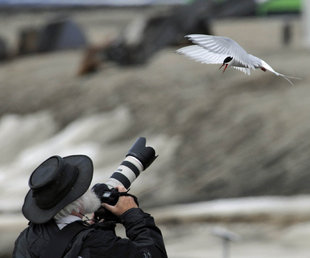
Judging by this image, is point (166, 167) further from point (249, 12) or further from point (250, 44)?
point (249, 12)

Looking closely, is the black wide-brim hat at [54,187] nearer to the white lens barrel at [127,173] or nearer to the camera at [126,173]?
the camera at [126,173]

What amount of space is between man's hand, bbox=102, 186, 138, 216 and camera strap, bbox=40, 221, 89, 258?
6.3 inches

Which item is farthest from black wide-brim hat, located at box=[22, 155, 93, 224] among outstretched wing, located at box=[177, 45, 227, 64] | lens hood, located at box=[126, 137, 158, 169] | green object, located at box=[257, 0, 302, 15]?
green object, located at box=[257, 0, 302, 15]

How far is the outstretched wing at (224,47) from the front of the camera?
347 cm

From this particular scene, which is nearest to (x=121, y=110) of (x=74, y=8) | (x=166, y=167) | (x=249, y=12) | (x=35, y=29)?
(x=166, y=167)

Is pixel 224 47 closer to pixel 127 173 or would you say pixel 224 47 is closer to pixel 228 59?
pixel 228 59

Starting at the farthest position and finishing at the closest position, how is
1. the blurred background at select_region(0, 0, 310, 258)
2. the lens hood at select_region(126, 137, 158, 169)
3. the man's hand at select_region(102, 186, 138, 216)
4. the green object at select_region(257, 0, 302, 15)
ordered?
the green object at select_region(257, 0, 302, 15), the blurred background at select_region(0, 0, 310, 258), the lens hood at select_region(126, 137, 158, 169), the man's hand at select_region(102, 186, 138, 216)

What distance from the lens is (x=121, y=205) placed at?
388 centimetres

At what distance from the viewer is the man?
369 centimetres

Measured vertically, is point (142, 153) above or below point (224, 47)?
below

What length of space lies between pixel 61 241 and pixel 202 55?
109 centimetres

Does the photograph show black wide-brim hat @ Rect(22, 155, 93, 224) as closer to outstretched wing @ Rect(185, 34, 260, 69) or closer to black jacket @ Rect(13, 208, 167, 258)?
black jacket @ Rect(13, 208, 167, 258)

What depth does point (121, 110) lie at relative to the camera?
20.9 meters

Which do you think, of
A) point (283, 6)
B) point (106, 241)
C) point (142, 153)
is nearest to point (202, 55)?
point (142, 153)
